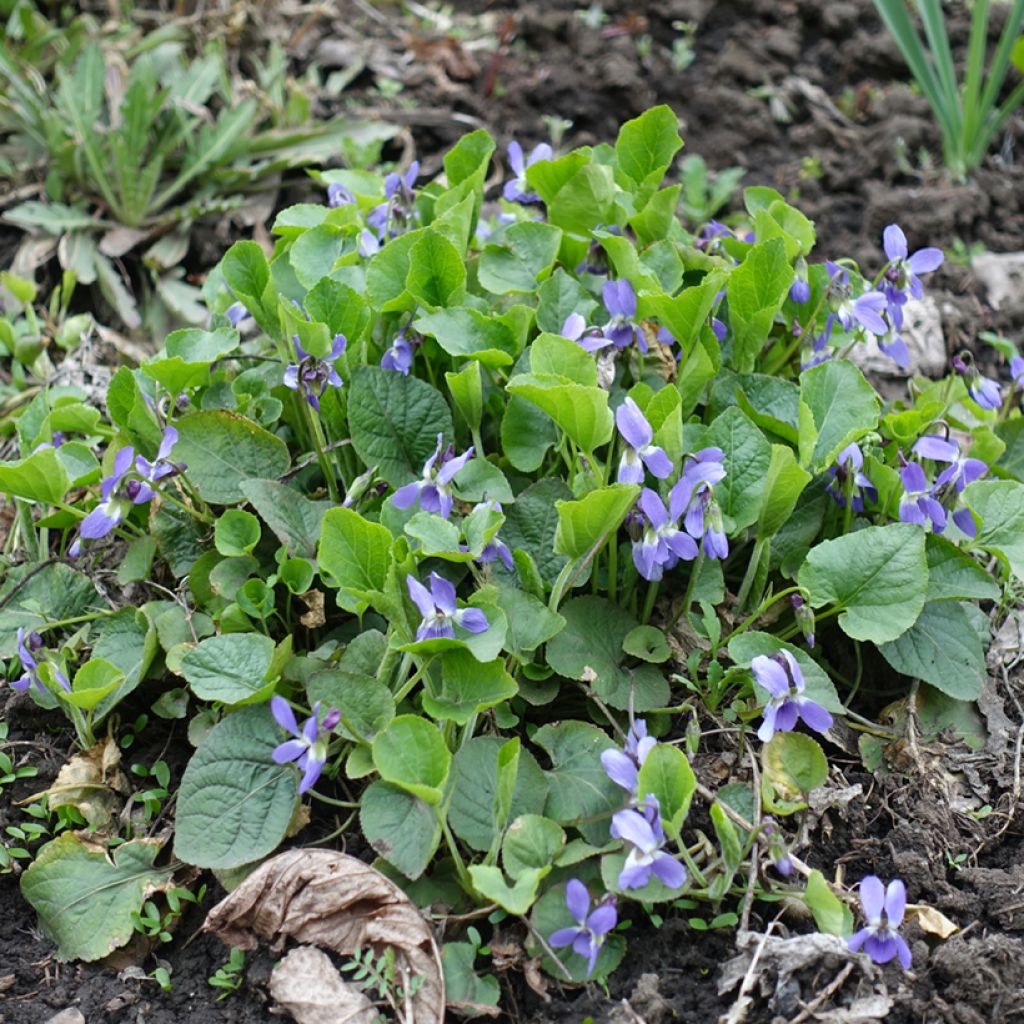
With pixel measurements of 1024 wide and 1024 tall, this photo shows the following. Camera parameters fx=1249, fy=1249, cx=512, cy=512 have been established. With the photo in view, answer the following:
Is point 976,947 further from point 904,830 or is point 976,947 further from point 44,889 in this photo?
point 44,889

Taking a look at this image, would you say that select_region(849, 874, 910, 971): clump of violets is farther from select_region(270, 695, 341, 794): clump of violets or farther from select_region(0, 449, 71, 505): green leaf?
select_region(0, 449, 71, 505): green leaf

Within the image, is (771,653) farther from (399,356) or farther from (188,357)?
(188,357)

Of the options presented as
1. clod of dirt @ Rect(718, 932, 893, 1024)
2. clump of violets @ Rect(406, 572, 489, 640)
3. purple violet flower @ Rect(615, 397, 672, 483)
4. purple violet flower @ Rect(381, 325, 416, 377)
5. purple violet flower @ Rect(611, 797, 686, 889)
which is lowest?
clod of dirt @ Rect(718, 932, 893, 1024)

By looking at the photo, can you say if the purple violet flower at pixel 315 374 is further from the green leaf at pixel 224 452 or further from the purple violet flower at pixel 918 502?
the purple violet flower at pixel 918 502

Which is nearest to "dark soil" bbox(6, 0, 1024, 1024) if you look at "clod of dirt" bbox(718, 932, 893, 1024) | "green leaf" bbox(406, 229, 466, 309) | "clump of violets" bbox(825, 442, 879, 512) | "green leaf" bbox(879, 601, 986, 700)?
"clod of dirt" bbox(718, 932, 893, 1024)

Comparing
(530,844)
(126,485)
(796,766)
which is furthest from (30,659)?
(796,766)
